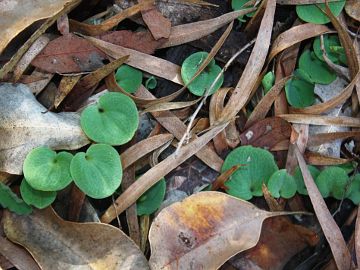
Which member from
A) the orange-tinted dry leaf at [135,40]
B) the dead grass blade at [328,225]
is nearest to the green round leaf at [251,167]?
the dead grass blade at [328,225]

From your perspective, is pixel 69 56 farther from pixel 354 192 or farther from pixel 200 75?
pixel 354 192

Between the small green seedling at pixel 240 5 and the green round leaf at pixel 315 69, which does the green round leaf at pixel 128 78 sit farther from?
the green round leaf at pixel 315 69

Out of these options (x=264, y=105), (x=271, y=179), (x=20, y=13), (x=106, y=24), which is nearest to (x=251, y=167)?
(x=271, y=179)

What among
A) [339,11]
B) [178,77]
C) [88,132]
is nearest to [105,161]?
[88,132]

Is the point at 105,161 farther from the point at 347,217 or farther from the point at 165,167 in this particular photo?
the point at 347,217

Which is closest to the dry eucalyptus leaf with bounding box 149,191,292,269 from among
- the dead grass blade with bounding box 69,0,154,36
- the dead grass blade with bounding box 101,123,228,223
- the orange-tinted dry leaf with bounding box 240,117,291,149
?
the dead grass blade with bounding box 101,123,228,223
